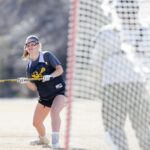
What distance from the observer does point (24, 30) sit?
118ft

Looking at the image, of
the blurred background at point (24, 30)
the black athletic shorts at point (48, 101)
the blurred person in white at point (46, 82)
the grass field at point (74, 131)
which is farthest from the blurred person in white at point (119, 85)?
the blurred background at point (24, 30)

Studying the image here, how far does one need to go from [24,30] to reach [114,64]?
27.8m

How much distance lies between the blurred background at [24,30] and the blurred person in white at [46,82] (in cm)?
2000

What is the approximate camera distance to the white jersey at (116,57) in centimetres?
818

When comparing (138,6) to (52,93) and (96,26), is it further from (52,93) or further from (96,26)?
(52,93)

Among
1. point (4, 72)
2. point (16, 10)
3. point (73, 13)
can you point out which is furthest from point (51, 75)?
point (16, 10)

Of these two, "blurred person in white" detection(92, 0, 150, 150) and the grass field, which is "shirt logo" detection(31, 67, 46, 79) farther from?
"blurred person in white" detection(92, 0, 150, 150)

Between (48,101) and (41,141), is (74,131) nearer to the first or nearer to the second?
(41,141)

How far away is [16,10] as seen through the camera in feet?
127

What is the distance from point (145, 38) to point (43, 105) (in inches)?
116

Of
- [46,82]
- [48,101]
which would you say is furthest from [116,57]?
[48,101]

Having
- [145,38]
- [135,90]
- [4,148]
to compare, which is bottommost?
[4,148]

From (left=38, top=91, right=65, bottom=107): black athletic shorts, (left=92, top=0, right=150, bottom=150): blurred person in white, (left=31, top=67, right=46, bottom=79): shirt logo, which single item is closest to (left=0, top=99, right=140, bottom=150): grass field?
(left=92, top=0, right=150, bottom=150): blurred person in white

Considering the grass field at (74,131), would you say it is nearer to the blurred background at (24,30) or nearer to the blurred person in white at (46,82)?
the blurred person in white at (46,82)
